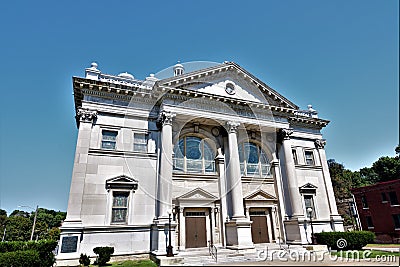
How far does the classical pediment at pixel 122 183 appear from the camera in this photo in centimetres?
1686

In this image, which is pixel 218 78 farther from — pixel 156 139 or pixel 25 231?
pixel 25 231

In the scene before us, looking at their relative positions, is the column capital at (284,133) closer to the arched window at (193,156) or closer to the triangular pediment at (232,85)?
the triangular pediment at (232,85)

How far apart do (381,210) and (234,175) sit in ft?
93.3

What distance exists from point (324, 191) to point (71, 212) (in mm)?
23165

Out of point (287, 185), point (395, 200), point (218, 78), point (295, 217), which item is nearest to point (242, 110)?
point (218, 78)

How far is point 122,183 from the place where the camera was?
17.1m

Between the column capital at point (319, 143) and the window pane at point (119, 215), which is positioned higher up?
the column capital at point (319, 143)

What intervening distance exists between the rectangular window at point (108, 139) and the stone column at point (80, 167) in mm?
1170

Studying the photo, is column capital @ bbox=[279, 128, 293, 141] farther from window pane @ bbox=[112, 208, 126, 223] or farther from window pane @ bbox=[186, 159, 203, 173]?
window pane @ bbox=[112, 208, 126, 223]

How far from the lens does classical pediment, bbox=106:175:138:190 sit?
55.3 ft

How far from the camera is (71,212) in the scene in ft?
49.4

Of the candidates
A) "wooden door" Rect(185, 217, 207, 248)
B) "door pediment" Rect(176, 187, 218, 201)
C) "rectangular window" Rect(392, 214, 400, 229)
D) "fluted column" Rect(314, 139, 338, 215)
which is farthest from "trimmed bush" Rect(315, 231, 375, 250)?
"rectangular window" Rect(392, 214, 400, 229)

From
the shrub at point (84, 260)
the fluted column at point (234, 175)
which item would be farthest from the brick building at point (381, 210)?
the shrub at point (84, 260)

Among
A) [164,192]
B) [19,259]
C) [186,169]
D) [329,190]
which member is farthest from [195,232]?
[329,190]
